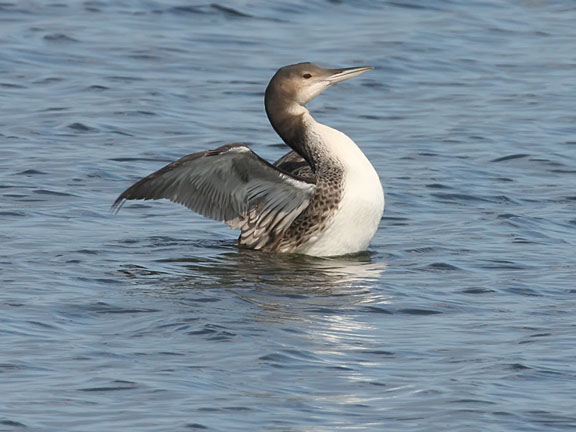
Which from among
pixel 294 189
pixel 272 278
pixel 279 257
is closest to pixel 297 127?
pixel 294 189

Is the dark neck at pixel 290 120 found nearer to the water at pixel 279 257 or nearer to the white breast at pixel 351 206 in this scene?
the white breast at pixel 351 206

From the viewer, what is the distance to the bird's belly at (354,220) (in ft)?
29.9

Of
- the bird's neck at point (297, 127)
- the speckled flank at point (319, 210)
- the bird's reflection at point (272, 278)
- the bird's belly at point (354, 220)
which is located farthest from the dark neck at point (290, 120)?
the bird's reflection at point (272, 278)

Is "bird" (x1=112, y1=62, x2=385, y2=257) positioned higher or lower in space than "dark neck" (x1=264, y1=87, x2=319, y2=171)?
lower

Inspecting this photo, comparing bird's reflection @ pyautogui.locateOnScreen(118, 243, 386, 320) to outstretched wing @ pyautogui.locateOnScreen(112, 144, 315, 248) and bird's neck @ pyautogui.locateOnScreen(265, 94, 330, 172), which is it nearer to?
outstretched wing @ pyautogui.locateOnScreen(112, 144, 315, 248)

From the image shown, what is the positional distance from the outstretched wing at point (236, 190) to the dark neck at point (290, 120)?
0.30m

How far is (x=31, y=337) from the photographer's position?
7.12 metres

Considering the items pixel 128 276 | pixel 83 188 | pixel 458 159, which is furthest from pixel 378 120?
pixel 128 276

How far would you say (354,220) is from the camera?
30.1 ft

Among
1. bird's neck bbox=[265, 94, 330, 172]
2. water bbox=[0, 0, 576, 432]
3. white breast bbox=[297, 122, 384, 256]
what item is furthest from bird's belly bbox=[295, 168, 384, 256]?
bird's neck bbox=[265, 94, 330, 172]

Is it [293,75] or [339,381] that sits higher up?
[293,75]

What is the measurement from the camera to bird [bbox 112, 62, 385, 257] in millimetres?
9102

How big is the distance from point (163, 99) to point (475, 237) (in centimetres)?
529

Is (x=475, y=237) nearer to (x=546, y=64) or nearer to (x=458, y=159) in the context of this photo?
(x=458, y=159)
